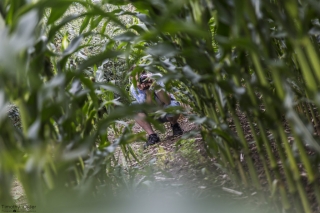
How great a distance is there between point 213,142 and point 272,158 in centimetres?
23

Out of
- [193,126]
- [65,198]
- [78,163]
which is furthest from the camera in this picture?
[193,126]

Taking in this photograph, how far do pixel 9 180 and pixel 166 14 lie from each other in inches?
15.8

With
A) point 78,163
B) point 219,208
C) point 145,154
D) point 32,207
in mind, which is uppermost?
point 145,154

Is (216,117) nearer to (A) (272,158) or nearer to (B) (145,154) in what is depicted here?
(A) (272,158)

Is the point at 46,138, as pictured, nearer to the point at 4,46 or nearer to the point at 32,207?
the point at 32,207

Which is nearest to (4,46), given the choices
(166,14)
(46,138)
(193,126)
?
(166,14)

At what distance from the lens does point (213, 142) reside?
3.23 ft

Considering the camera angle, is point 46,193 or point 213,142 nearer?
point 46,193

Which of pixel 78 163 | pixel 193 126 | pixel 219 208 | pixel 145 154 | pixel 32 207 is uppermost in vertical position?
pixel 193 126

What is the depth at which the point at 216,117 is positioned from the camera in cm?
102

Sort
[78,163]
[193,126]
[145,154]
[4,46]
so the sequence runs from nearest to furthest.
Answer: [4,46]
[78,163]
[145,154]
[193,126]

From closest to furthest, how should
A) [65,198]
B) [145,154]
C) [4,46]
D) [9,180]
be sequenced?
[4,46], [9,180], [65,198], [145,154]

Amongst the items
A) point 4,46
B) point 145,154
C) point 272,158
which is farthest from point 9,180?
point 145,154

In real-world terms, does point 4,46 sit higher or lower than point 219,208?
higher
